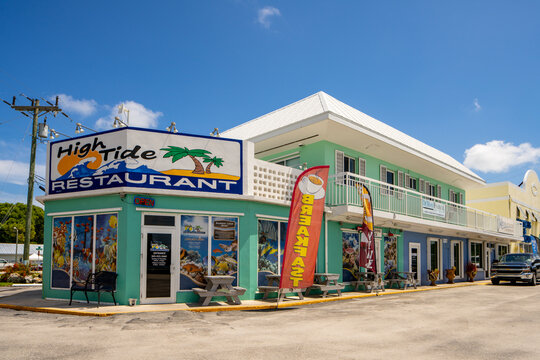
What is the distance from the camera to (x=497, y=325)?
31.7ft

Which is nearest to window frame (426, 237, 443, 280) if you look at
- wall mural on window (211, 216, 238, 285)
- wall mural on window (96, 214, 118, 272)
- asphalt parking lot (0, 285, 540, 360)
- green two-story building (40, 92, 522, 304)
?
green two-story building (40, 92, 522, 304)

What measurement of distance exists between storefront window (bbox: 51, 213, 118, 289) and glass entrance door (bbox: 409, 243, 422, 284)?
586 inches

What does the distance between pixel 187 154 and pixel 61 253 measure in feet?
16.2

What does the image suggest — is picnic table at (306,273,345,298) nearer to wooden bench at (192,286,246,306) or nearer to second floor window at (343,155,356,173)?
wooden bench at (192,286,246,306)

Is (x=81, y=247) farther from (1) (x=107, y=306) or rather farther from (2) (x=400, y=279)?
(2) (x=400, y=279)

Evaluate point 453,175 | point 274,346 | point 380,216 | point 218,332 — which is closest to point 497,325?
point 274,346

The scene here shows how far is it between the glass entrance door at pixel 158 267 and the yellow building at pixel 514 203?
93.4ft

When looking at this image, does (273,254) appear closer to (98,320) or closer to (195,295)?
(195,295)

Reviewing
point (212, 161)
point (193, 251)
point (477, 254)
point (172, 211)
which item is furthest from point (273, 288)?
point (477, 254)

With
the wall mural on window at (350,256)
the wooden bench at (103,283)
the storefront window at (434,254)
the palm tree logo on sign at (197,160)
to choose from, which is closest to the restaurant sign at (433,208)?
the storefront window at (434,254)

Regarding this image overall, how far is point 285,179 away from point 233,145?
8.30ft

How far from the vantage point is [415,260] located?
73.6 feet

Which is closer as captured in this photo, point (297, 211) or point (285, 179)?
point (297, 211)

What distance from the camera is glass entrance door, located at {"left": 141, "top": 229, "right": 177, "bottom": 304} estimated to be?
1231cm
